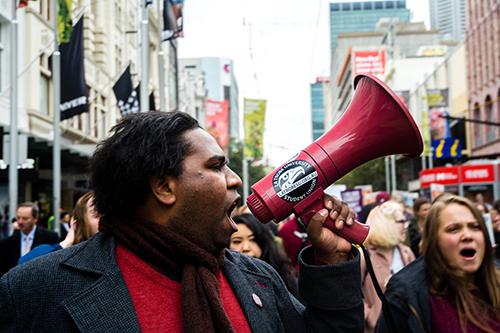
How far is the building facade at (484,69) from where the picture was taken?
93.4 ft

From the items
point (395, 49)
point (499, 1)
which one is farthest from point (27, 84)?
point (395, 49)

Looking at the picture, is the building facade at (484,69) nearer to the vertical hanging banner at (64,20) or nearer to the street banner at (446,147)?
the street banner at (446,147)

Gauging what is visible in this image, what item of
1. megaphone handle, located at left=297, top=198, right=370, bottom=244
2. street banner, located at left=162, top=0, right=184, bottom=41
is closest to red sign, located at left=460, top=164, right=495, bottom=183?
street banner, located at left=162, top=0, right=184, bottom=41

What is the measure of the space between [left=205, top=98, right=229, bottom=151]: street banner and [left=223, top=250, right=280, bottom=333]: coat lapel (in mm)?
23972

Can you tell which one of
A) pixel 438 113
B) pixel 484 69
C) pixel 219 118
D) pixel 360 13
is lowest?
pixel 219 118

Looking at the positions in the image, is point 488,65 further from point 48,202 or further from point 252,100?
point 48,202

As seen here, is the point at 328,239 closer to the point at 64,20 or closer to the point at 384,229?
the point at 384,229

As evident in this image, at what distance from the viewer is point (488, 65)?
29.8 meters

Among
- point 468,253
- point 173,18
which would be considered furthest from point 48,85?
point 468,253

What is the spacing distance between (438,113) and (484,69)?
622cm

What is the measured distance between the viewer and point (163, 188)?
1603 millimetres

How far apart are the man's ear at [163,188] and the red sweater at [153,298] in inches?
7.9

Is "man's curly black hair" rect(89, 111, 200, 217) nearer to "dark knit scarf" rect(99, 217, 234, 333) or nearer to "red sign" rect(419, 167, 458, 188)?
"dark knit scarf" rect(99, 217, 234, 333)

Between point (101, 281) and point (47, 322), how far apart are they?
18cm
